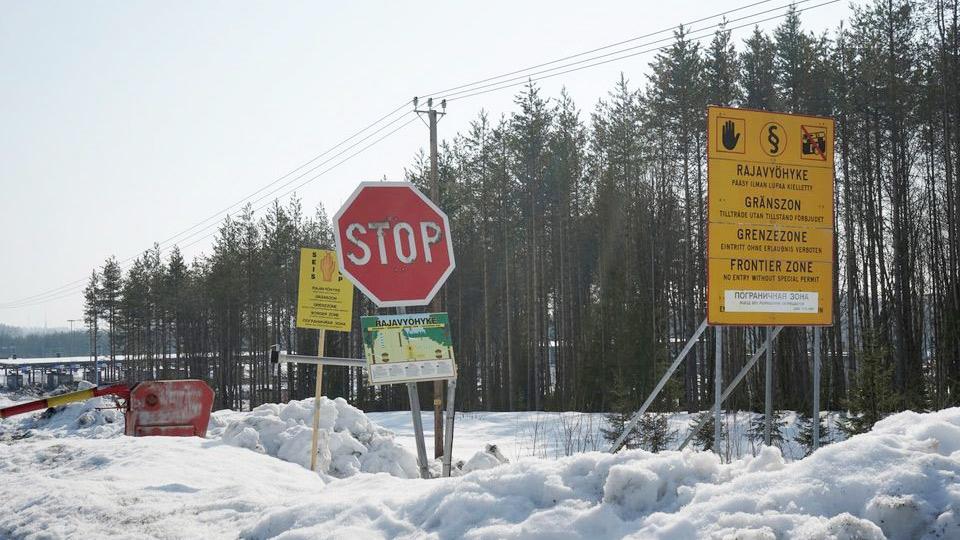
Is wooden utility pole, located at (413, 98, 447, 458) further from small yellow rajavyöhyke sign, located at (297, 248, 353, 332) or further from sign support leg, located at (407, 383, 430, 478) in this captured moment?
sign support leg, located at (407, 383, 430, 478)

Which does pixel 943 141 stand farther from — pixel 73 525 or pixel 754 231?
pixel 73 525

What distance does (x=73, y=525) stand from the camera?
545 cm

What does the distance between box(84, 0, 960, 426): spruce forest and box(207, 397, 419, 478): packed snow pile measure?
4168mm

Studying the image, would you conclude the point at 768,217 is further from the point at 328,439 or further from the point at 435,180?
the point at 435,180

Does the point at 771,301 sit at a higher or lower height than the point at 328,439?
higher

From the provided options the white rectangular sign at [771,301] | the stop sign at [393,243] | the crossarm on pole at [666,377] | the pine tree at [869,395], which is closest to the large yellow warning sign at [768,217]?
the white rectangular sign at [771,301]

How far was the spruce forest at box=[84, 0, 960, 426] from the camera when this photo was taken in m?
25.6

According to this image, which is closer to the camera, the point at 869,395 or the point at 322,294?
the point at 322,294

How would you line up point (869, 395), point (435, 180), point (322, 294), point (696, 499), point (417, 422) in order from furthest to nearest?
point (435, 180)
point (869, 395)
point (322, 294)
point (417, 422)
point (696, 499)

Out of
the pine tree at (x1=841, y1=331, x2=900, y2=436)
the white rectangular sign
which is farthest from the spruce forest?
the white rectangular sign

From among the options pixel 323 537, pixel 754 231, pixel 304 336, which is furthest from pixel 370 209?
pixel 304 336

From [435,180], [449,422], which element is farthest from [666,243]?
[449,422]

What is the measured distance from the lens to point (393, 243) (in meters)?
5.92

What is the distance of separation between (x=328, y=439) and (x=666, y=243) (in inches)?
1060
